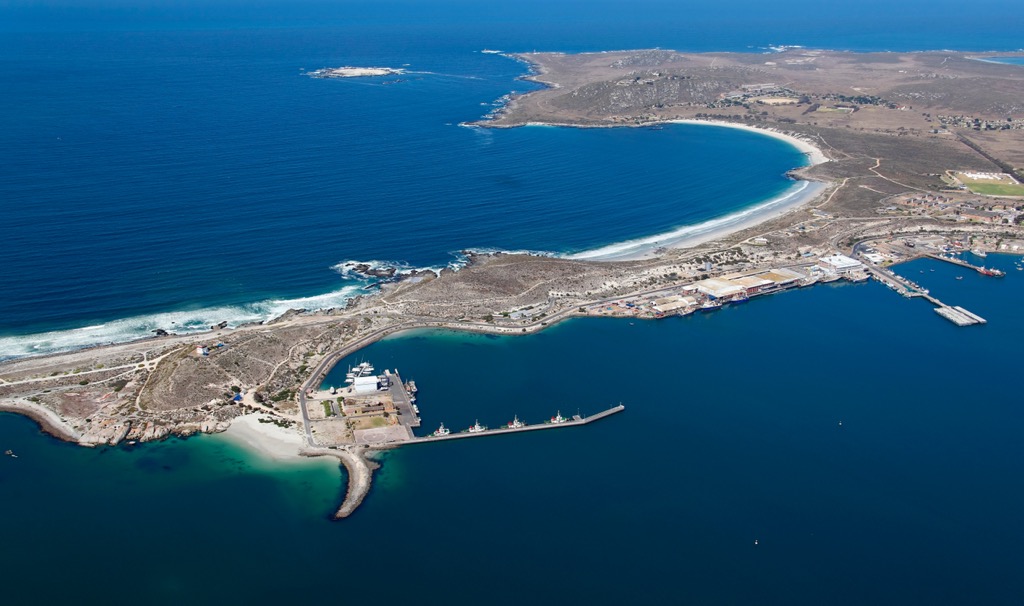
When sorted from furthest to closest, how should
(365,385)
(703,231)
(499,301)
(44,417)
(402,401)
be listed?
(703,231)
(499,301)
(365,385)
(402,401)
(44,417)

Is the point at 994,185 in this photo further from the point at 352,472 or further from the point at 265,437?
the point at 265,437

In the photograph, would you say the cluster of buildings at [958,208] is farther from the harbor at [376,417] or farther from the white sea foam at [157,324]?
the white sea foam at [157,324]

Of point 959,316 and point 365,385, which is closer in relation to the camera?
point 365,385

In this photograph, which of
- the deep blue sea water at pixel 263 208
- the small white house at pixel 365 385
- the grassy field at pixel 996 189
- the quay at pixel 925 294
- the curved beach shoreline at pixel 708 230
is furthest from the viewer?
the grassy field at pixel 996 189

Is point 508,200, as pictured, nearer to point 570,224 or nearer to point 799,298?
point 570,224

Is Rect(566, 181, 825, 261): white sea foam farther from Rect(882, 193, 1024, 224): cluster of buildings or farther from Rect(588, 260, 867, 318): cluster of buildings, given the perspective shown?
Rect(882, 193, 1024, 224): cluster of buildings

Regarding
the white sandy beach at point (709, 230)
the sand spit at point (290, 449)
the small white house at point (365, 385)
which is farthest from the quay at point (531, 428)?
the white sandy beach at point (709, 230)

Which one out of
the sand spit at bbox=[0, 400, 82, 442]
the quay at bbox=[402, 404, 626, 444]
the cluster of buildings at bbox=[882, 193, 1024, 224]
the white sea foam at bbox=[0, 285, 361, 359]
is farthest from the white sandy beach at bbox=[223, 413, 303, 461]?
the cluster of buildings at bbox=[882, 193, 1024, 224]

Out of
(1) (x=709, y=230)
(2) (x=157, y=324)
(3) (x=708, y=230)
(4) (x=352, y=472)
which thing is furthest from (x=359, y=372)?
(1) (x=709, y=230)

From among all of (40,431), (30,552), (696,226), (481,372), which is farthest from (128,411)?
(696,226)
